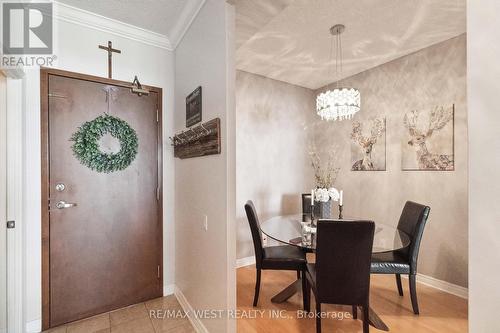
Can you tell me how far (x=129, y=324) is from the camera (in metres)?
2.07

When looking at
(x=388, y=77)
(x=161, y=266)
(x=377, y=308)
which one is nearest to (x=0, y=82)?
(x=161, y=266)

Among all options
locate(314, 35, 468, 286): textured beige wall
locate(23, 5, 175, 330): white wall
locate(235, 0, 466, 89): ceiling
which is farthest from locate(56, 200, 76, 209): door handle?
locate(314, 35, 468, 286): textured beige wall

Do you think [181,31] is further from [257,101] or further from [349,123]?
[349,123]

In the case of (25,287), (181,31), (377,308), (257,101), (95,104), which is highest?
(181,31)

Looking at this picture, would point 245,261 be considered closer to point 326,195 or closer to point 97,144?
point 326,195

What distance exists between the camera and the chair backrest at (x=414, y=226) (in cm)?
214

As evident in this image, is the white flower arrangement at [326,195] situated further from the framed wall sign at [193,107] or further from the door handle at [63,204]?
the door handle at [63,204]

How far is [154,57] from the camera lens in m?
2.51

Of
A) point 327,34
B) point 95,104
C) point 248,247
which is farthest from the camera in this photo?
point 248,247

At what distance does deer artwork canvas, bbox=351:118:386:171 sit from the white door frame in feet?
12.3

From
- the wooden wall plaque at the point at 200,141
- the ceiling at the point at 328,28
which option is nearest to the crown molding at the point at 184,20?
the ceiling at the point at 328,28

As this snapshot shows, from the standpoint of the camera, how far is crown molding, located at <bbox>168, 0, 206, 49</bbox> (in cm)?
197

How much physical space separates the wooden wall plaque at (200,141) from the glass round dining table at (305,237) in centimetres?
102

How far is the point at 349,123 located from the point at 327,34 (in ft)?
4.99
